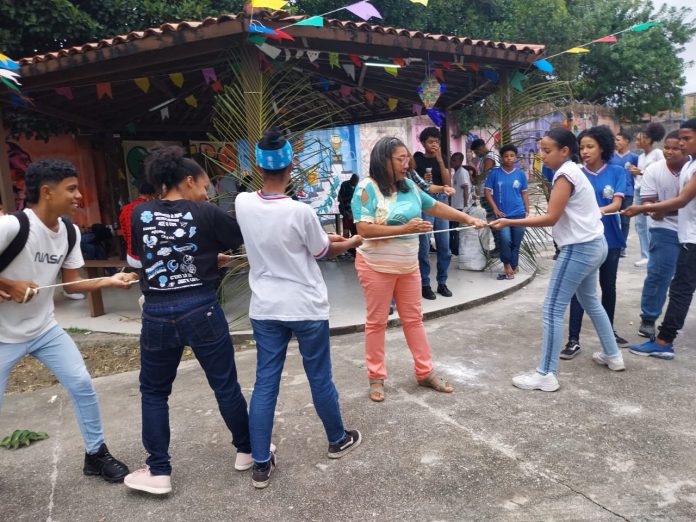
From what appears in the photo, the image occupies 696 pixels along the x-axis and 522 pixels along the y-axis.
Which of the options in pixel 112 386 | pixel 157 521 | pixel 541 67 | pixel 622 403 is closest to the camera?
pixel 157 521

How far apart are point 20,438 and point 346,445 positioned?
6.90 feet

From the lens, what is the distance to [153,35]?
5.10 metres

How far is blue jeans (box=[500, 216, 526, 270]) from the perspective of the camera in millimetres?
7043

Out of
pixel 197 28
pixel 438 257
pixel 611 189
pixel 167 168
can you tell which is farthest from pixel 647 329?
pixel 197 28

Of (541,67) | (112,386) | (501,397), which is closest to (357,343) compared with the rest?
(501,397)

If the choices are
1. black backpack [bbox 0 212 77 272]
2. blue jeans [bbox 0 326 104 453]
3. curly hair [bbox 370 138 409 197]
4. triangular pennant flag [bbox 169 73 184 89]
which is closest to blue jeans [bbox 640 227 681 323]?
curly hair [bbox 370 138 409 197]

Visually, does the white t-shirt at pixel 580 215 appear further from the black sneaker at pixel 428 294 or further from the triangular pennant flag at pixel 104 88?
the triangular pennant flag at pixel 104 88

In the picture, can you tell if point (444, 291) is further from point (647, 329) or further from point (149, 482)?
point (149, 482)

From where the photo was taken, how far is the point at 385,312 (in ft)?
12.0

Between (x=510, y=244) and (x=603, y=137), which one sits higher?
(x=603, y=137)

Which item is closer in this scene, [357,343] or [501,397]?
[501,397]

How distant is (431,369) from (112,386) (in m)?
2.60

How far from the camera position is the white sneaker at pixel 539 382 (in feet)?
12.2

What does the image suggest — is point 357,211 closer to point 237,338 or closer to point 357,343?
point 357,343
